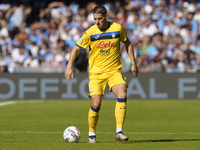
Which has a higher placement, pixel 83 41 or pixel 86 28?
pixel 86 28

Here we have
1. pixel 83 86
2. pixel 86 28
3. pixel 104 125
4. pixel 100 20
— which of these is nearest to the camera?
pixel 100 20

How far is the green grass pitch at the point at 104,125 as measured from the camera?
20.9 ft

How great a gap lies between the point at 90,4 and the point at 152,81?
25.8ft

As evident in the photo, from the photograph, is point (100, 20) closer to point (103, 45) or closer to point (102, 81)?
point (103, 45)

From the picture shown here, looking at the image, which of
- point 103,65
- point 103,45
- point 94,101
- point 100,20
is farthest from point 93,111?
point 100,20

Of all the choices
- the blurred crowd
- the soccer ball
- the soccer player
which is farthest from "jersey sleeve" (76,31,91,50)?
the blurred crowd

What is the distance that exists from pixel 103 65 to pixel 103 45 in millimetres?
343

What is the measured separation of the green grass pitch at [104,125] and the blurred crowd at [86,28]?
2043 millimetres

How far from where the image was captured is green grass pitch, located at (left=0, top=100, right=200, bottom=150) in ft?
20.9

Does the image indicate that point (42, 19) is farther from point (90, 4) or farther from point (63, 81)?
point (63, 81)

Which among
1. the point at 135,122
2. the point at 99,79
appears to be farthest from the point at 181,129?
the point at 99,79

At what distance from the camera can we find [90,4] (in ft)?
73.9

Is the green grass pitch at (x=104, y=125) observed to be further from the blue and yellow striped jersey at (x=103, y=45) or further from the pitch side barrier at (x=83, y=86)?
the blue and yellow striped jersey at (x=103, y=45)

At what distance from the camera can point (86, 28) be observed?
20453 mm
